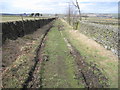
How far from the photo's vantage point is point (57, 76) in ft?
23.6

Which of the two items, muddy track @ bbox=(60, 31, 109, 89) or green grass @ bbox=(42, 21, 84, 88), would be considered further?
muddy track @ bbox=(60, 31, 109, 89)

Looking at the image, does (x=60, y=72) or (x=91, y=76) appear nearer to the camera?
(x=91, y=76)

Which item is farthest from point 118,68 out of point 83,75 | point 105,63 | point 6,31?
point 6,31

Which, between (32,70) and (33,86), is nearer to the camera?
(33,86)

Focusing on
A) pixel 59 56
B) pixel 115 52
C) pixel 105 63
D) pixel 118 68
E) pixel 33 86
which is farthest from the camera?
pixel 115 52

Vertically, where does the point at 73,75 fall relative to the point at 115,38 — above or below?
below

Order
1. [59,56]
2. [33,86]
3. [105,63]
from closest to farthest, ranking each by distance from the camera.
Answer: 1. [33,86]
2. [105,63]
3. [59,56]

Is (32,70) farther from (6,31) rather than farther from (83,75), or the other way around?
(6,31)

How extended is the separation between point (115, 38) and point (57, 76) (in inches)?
255

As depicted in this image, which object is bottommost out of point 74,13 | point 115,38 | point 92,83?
point 92,83

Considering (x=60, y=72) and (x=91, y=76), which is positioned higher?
(x=60, y=72)

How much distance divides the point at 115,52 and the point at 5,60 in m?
7.44

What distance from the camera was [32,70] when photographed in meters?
7.82

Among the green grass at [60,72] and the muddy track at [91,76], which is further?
the muddy track at [91,76]
